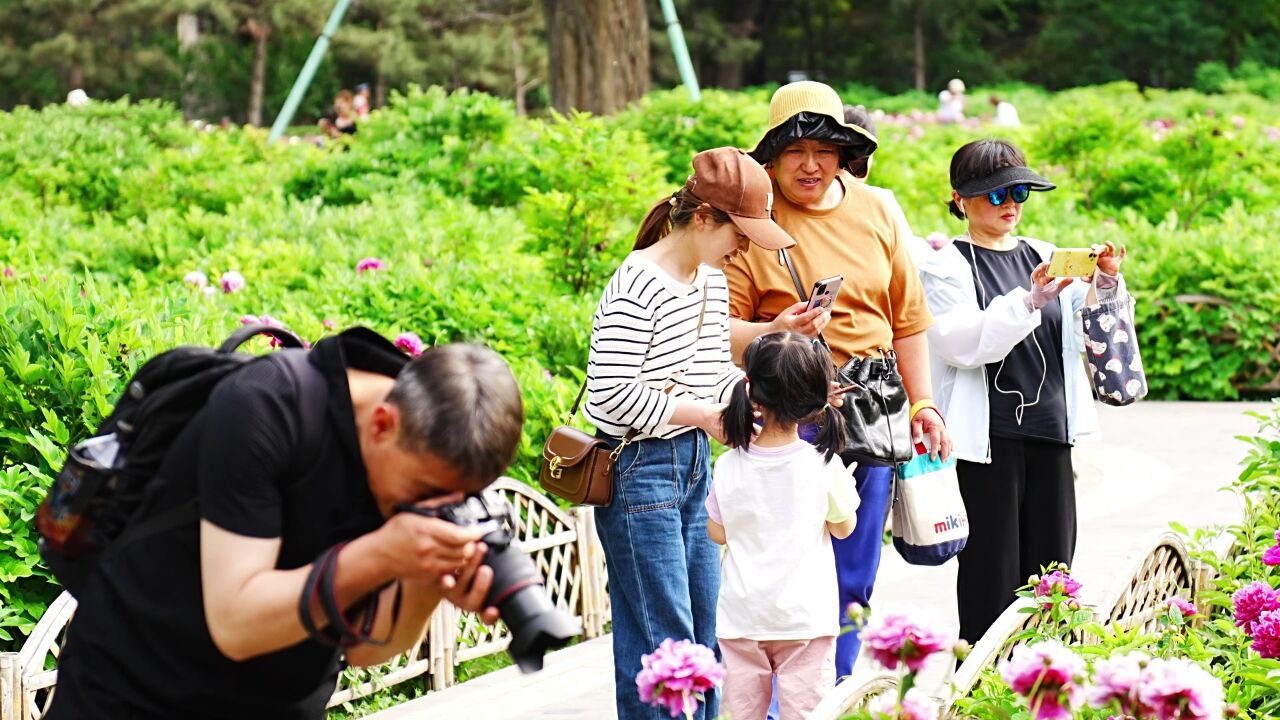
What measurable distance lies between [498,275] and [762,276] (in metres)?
3.59

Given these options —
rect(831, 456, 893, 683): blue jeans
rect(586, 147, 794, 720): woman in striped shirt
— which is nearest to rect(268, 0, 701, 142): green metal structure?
rect(831, 456, 893, 683): blue jeans

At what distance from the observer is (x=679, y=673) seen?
8.42ft

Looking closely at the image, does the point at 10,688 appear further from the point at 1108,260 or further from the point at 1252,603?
the point at 1108,260

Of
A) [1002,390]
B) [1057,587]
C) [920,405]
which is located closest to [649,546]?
[1057,587]

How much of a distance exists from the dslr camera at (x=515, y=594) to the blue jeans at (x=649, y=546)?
160cm

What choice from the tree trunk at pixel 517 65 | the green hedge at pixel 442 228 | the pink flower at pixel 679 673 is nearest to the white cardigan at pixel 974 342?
the green hedge at pixel 442 228

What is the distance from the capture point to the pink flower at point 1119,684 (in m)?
2.27

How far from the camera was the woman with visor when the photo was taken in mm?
4617

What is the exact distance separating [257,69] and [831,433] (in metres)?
35.0

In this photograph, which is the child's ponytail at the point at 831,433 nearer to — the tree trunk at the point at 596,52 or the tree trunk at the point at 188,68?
the tree trunk at the point at 596,52

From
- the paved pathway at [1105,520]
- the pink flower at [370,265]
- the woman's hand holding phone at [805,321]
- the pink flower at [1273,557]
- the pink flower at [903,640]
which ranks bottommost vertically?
the paved pathway at [1105,520]

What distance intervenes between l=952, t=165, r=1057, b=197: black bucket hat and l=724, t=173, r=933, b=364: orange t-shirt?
1.37 feet

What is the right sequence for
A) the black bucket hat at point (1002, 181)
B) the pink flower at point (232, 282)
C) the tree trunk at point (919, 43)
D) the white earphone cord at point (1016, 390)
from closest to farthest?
1. the black bucket hat at point (1002, 181)
2. the white earphone cord at point (1016, 390)
3. the pink flower at point (232, 282)
4. the tree trunk at point (919, 43)

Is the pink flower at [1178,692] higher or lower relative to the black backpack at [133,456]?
lower
